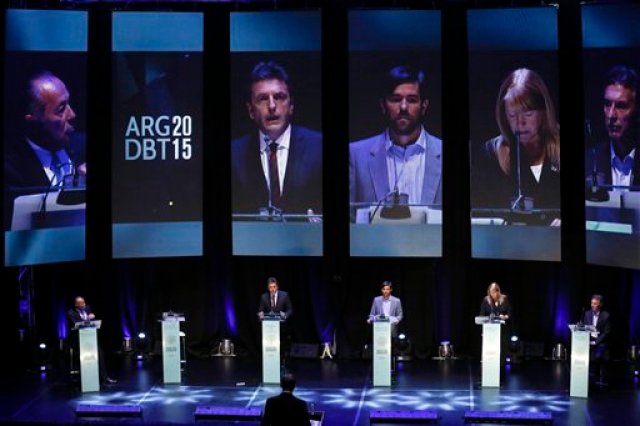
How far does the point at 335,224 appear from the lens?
17.4 meters

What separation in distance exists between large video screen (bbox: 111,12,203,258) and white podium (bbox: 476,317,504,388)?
4.78 meters

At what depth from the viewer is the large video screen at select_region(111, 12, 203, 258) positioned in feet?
56.3

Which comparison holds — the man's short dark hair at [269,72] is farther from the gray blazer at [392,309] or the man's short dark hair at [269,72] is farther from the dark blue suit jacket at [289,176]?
the gray blazer at [392,309]

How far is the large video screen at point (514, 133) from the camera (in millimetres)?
16578

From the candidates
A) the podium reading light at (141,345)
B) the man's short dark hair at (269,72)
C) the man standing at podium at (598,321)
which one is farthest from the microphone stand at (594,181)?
the podium reading light at (141,345)

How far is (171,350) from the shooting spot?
15.4 metres

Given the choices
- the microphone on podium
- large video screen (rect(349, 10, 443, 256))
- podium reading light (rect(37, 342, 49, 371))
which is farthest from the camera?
the microphone on podium

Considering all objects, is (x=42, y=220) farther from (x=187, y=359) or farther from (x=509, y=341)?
(x=509, y=341)

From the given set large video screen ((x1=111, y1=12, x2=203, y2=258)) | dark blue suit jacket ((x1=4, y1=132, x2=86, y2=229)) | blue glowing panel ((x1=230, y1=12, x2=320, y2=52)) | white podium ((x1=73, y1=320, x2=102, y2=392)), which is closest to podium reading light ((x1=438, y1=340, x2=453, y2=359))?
large video screen ((x1=111, y1=12, x2=203, y2=258))

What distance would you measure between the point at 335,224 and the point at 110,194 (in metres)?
3.46

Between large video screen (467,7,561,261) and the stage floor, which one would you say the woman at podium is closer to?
the stage floor

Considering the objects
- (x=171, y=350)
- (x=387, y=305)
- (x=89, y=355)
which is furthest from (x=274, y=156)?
(x=89, y=355)

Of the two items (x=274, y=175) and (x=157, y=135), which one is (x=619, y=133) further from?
(x=157, y=135)

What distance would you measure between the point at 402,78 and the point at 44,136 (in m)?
5.34
